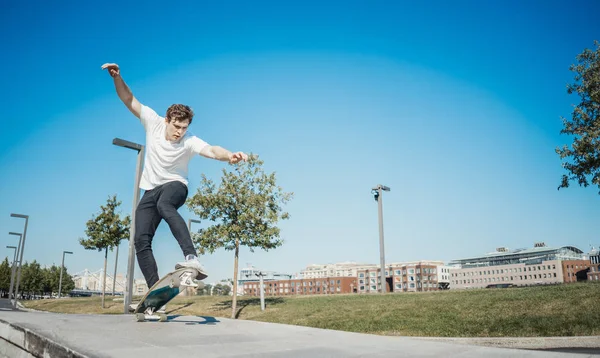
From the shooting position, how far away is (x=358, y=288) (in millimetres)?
189125

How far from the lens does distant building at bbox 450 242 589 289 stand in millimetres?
147250

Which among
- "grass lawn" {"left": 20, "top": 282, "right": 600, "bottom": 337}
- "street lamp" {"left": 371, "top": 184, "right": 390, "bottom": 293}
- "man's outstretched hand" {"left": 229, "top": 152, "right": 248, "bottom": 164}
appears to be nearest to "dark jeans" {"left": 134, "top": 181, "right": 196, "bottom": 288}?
"man's outstretched hand" {"left": 229, "top": 152, "right": 248, "bottom": 164}

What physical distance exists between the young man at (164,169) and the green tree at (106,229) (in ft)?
68.1

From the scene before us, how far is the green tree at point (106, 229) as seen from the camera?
23266 millimetres

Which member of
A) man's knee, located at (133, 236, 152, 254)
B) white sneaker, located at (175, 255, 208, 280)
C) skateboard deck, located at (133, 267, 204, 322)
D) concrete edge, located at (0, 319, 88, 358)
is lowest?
concrete edge, located at (0, 319, 88, 358)

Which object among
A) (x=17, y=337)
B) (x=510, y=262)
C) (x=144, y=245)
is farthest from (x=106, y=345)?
(x=510, y=262)

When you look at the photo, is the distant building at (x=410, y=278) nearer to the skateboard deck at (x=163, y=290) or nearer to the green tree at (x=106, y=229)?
the green tree at (x=106, y=229)

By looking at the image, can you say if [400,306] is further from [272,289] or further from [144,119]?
[272,289]

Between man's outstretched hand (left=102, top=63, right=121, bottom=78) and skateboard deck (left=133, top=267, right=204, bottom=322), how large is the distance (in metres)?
2.32

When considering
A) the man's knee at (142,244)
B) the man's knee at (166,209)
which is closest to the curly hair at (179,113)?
the man's knee at (166,209)

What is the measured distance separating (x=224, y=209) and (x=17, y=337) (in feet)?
45.6

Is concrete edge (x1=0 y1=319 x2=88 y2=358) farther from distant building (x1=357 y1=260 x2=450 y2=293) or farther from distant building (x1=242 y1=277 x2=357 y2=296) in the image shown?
distant building (x1=242 y1=277 x2=357 y2=296)

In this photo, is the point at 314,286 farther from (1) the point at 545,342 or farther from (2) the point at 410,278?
(1) the point at 545,342

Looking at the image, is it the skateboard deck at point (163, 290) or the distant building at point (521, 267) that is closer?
the skateboard deck at point (163, 290)
